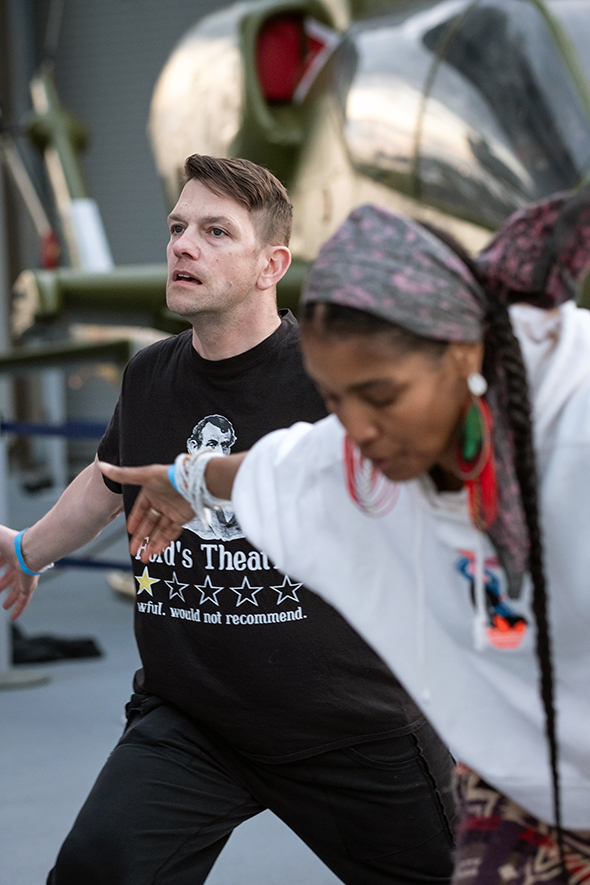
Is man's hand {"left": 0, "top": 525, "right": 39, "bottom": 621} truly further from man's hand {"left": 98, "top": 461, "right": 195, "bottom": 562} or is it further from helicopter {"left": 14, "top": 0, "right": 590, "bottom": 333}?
helicopter {"left": 14, "top": 0, "right": 590, "bottom": 333}

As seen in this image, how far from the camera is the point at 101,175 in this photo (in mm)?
13344

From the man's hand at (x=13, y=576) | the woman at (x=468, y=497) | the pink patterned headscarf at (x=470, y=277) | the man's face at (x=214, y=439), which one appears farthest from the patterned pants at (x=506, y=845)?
the man's hand at (x=13, y=576)

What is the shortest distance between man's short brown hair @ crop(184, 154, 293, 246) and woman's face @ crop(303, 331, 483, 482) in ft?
3.29

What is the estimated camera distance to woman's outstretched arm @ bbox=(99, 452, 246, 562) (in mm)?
1406

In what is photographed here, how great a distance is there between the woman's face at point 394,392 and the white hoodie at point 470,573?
0.31 feet

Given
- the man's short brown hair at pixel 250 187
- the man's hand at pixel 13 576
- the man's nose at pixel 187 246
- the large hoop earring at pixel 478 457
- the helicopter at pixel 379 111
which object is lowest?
the man's hand at pixel 13 576

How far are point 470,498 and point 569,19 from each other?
3936 mm

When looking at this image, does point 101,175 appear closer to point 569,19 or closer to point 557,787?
point 569,19

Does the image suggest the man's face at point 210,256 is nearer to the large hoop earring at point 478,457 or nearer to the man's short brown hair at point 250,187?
the man's short brown hair at point 250,187

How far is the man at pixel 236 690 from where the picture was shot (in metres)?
1.82

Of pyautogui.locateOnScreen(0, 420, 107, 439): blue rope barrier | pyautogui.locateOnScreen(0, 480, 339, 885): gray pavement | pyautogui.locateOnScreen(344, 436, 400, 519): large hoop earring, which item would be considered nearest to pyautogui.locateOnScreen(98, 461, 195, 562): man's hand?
pyautogui.locateOnScreen(344, 436, 400, 519): large hoop earring

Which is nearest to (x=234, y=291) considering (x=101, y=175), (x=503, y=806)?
(x=503, y=806)

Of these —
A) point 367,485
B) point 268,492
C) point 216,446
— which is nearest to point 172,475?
point 268,492

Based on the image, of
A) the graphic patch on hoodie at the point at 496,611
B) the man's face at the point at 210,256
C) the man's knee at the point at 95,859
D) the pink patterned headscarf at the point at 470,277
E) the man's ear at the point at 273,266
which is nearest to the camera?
the pink patterned headscarf at the point at 470,277
